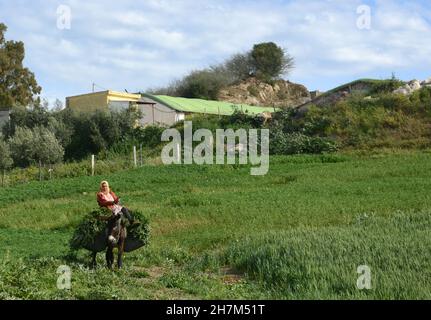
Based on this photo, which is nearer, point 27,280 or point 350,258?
point 27,280

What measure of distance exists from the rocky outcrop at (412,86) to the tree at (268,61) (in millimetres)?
37421

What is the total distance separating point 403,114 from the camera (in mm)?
35594

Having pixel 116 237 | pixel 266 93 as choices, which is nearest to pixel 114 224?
pixel 116 237

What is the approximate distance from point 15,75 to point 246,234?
52175 mm

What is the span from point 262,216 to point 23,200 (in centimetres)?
1223

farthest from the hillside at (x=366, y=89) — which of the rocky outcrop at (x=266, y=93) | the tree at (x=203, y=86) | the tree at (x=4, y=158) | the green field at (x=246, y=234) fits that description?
the tree at (x=203, y=86)

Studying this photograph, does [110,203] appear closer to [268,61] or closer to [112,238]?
[112,238]

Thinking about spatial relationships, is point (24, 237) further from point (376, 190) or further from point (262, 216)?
point (376, 190)

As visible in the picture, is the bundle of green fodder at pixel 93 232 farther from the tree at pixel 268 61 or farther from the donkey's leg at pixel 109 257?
the tree at pixel 268 61

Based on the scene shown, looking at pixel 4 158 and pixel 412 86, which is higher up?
pixel 412 86

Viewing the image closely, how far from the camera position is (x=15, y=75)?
60500 mm

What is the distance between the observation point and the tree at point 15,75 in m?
59.4
